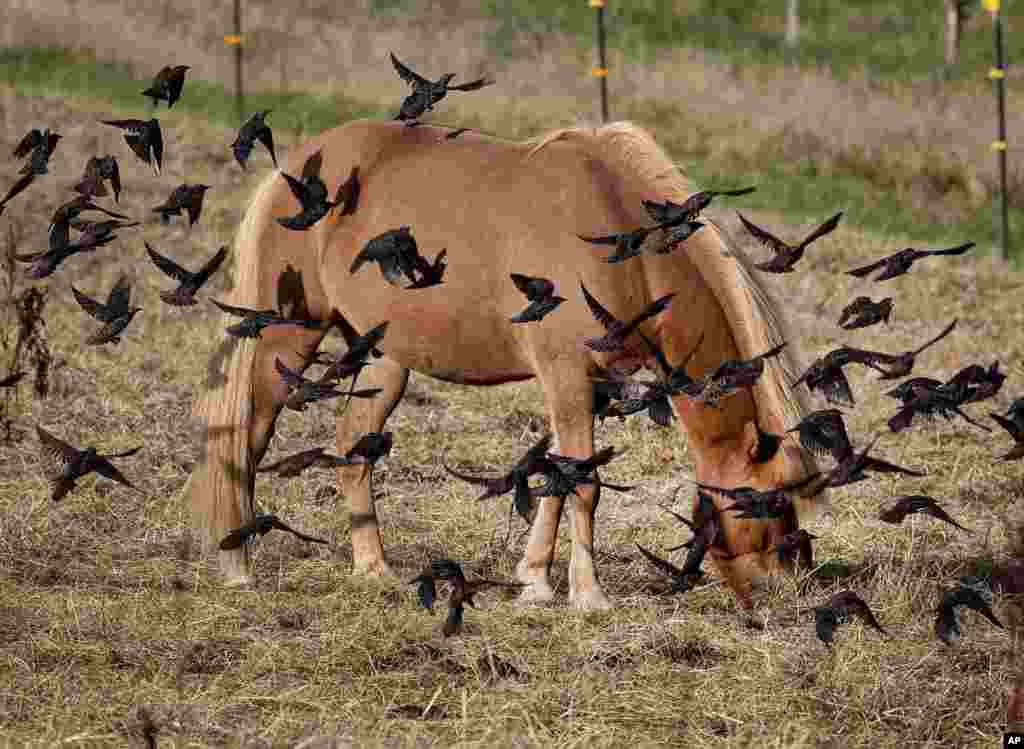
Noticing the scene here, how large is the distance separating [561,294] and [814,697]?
1.62 metres

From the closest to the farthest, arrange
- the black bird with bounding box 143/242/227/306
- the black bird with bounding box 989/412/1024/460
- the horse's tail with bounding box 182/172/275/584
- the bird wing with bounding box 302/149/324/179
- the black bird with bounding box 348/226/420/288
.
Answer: the black bird with bounding box 989/412/1024/460 → the black bird with bounding box 348/226/420/288 → the black bird with bounding box 143/242/227/306 → the bird wing with bounding box 302/149/324/179 → the horse's tail with bounding box 182/172/275/584

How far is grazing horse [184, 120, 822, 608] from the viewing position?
4918 mm

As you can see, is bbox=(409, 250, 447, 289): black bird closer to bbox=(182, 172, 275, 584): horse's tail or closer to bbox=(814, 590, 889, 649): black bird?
bbox=(182, 172, 275, 584): horse's tail

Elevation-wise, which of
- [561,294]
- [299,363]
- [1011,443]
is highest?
[561,294]

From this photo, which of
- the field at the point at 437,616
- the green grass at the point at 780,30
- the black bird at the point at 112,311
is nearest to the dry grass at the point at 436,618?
the field at the point at 437,616

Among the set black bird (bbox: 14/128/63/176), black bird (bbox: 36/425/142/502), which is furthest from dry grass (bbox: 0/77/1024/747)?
black bird (bbox: 14/128/63/176)

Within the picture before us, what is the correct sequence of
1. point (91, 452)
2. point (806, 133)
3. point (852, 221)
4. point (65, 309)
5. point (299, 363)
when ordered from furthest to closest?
point (806, 133) < point (852, 221) < point (65, 309) < point (299, 363) < point (91, 452)

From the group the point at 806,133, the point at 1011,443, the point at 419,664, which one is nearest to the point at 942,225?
the point at 806,133

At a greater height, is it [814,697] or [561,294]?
[561,294]

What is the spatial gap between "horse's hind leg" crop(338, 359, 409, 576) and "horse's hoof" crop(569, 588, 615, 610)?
789mm

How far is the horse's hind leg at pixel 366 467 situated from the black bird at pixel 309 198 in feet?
2.59

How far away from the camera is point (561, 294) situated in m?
5.07

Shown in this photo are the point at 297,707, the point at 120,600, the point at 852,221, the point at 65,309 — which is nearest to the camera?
the point at 297,707

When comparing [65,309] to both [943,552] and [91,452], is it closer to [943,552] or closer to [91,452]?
[91,452]
